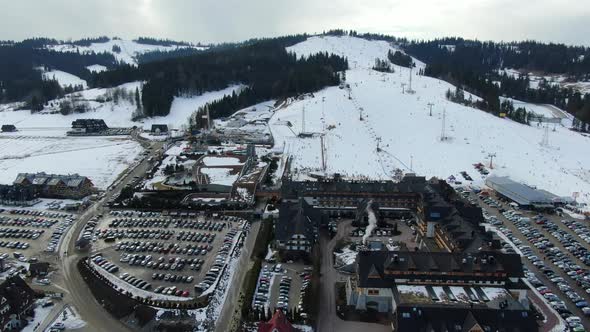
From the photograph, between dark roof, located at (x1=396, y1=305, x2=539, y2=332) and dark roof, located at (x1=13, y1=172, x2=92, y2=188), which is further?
dark roof, located at (x1=13, y1=172, x2=92, y2=188)

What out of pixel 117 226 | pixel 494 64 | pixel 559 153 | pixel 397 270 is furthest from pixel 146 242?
pixel 494 64

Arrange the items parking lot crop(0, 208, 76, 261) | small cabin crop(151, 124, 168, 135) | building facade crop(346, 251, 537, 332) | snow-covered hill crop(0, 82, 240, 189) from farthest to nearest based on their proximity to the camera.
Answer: small cabin crop(151, 124, 168, 135), snow-covered hill crop(0, 82, 240, 189), parking lot crop(0, 208, 76, 261), building facade crop(346, 251, 537, 332)

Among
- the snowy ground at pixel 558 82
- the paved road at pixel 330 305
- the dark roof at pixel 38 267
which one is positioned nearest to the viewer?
the paved road at pixel 330 305

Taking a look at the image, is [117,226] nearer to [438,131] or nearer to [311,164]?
[311,164]

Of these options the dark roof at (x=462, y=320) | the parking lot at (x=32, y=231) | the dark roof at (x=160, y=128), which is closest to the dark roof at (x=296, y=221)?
the dark roof at (x=462, y=320)

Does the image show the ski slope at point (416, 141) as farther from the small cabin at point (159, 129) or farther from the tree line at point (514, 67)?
the small cabin at point (159, 129)

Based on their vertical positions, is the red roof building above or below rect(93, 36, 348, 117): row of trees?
below

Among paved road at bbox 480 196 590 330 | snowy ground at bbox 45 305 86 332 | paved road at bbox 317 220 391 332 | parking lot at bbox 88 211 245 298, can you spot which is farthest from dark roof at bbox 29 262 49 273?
paved road at bbox 480 196 590 330

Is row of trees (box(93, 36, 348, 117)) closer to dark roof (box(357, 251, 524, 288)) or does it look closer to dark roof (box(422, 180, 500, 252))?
dark roof (box(422, 180, 500, 252))
